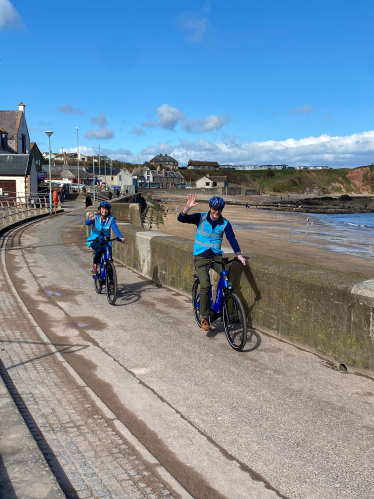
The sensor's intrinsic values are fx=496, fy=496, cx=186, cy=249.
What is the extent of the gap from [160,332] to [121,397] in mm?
2376

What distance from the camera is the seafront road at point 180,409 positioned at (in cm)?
351

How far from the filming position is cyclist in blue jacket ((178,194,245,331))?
22.0 ft

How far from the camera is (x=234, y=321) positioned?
21.1ft

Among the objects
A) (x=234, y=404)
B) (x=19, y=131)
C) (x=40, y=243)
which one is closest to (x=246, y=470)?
(x=234, y=404)

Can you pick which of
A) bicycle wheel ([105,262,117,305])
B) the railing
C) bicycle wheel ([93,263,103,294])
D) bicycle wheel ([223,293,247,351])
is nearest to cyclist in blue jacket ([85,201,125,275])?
bicycle wheel ([93,263,103,294])

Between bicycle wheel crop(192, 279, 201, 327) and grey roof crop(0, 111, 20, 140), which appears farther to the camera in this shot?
grey roof crop(0, 111, 20, 140)

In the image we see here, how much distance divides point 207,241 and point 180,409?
2.77m

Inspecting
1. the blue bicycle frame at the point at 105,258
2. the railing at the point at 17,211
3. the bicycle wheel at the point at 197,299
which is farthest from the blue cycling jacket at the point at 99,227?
the railing at the point at 17,211

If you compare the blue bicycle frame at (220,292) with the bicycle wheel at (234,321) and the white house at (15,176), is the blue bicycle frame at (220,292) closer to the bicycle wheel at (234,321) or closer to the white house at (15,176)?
the bicycle wheel at (234,321)

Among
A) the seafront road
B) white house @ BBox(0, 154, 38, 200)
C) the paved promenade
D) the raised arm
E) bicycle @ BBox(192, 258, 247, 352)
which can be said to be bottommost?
the seafront road

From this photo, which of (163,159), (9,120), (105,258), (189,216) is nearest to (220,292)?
(189,216)

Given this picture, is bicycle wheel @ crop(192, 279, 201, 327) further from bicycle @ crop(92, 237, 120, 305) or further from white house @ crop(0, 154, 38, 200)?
white house @ crop(0, 154, 38, 200)

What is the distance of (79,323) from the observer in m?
7.73

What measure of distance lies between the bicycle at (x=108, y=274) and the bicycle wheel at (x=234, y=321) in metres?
2.94
